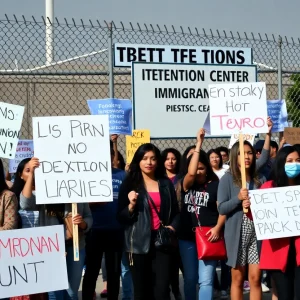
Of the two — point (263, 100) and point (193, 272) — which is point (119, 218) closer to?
point (193, 272)

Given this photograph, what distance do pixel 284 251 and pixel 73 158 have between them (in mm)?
1870

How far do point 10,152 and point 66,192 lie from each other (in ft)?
2.07

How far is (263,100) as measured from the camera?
7543mm

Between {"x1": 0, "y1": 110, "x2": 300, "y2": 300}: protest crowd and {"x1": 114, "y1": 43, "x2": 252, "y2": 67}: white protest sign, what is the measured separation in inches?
52.0

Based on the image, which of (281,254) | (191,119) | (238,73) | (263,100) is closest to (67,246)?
(281,254)

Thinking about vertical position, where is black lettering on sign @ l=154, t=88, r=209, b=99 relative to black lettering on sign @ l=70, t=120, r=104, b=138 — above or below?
above

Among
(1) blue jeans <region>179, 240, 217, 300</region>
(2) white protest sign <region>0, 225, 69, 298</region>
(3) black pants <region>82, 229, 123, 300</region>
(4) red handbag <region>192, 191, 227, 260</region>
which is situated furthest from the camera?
(3) black pants <region>82, 229, 123, 300</region>

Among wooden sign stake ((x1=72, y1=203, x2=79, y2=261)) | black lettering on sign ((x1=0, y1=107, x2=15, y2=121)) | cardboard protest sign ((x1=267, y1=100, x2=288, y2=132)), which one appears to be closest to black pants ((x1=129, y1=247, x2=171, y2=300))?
wooden sign stake ((x1=72, y1=203, x2=79, y2=261))

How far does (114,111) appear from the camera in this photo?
8992 mm

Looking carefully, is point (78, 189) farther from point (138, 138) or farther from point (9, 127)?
point (138, 138)

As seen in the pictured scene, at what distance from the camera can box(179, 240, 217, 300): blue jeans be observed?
751cm

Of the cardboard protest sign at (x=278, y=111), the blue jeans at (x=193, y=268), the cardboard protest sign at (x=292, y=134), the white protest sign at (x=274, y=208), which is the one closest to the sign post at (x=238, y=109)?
the white protest sign at (x=274, y=208)

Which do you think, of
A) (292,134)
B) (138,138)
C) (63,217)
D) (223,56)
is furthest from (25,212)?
(292,134)

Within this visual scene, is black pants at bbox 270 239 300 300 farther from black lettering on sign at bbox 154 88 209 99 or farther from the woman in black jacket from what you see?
black lettering on sign at bbox 154 88 209 99
